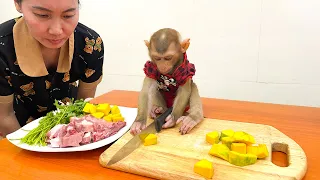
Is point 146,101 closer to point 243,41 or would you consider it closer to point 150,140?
point 150,140

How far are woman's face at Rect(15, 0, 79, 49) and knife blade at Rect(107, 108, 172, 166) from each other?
0.38 meters

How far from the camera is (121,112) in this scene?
105 centimetres

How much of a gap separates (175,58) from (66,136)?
0.39 meters

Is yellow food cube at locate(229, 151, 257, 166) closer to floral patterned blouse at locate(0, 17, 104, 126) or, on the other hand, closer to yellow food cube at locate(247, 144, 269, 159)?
yellow food cube at locate(247, 144, 269, 159)

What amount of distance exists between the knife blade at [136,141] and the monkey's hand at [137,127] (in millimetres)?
29

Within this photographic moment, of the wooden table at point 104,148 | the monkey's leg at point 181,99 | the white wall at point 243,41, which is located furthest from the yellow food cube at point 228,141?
the white wall at point 243,41

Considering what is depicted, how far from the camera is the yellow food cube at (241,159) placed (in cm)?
69

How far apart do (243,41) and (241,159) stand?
1014mm

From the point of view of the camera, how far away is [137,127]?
901mm

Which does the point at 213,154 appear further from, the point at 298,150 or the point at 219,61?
the point at 219,61

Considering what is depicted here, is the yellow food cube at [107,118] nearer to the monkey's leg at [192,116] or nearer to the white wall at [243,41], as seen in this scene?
the monkey's leg at [192,116]

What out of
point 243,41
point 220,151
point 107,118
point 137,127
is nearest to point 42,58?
point 107,118

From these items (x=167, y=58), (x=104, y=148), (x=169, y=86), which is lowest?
(x=104, y=148)

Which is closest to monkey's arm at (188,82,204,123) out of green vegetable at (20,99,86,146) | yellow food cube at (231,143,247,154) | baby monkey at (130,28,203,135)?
baby monkey at (130,28,203,135)
